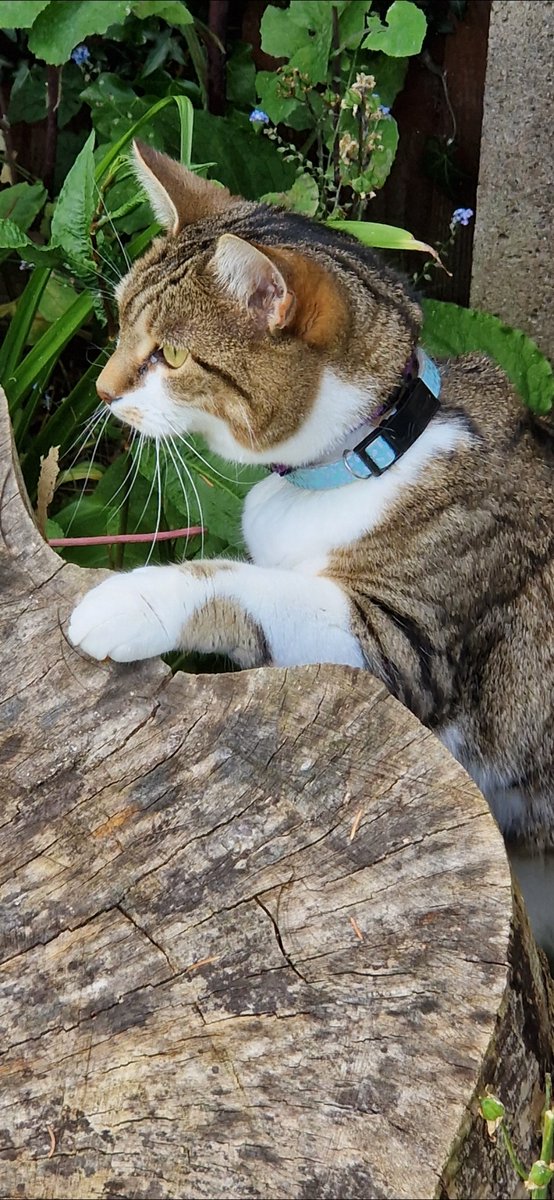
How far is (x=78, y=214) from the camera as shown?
1.95m

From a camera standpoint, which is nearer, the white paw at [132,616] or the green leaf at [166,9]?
the white paw at [132,616]

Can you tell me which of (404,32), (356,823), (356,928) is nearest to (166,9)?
(404,32)

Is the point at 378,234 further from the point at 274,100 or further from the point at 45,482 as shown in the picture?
the point at 45,482

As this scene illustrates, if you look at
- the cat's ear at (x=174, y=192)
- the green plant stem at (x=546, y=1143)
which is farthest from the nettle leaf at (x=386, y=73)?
the green plant stem at (x=546, y=1143)

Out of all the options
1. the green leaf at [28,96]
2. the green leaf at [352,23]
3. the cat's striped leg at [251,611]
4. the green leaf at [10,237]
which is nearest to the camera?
the cat's striped leg at [251,611]

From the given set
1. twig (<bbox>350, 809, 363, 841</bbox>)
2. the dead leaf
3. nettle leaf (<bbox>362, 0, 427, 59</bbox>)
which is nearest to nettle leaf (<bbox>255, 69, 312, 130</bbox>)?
nettle leaf (<bbox>362, 0, 427, 59</bbox>)

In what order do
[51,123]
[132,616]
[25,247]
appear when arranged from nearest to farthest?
[132,616] → [25,247] → [51,123]

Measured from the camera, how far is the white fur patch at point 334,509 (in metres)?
1.55

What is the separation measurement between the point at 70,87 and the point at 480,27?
3.55 ft

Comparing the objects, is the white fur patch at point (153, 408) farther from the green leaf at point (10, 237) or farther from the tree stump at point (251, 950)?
the green leaf at point (10, 237)

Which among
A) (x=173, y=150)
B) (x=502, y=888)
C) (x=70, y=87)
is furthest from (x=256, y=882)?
(x=70, y=87)

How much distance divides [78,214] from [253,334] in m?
0.72

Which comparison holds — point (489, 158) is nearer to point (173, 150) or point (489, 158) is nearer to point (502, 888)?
point (173, 150)

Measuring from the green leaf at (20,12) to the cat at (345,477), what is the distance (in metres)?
0.74
